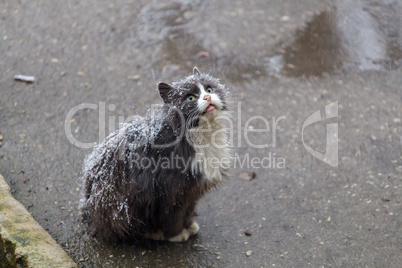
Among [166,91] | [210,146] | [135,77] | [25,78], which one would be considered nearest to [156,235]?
[210,146]

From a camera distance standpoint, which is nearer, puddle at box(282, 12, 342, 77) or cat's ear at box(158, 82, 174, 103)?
cat's ear at box(158, 82, 174, 103)

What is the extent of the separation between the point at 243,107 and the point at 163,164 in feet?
7.69

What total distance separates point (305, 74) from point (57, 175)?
314cm

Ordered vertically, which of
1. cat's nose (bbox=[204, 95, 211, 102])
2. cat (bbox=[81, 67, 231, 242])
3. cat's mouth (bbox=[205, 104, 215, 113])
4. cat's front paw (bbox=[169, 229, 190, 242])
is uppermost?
cat's nose (bbox=[204, 95, 211, 102])

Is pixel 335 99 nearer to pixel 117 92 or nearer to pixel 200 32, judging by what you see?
pixel 200 32

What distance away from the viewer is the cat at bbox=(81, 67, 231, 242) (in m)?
3.42

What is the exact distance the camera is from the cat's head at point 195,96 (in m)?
3.35

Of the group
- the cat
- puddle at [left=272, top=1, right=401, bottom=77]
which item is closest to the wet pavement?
puddle at [left=272, top=1, right=401, bottom=77]

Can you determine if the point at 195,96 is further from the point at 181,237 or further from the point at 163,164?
the point at 181,237

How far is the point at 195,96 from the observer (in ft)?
11.2

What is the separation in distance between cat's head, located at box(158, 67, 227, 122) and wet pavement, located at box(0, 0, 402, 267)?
1.20 metres

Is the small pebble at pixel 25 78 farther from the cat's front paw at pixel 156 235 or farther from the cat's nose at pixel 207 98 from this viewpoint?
the cat's nose at pixel 207 98

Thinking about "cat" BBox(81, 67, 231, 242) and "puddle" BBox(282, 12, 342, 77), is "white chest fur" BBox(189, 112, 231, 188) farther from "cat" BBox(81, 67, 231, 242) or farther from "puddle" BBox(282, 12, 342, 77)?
"puddle" BBox(282, 12, 342, 77)

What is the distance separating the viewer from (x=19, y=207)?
146 inches
